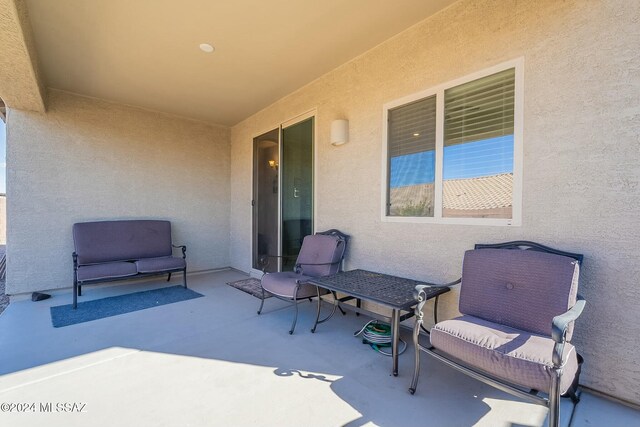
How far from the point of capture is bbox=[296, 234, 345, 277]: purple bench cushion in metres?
3.28

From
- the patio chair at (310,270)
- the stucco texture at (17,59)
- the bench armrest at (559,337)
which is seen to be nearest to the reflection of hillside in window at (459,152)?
the patio chair at (310,270)

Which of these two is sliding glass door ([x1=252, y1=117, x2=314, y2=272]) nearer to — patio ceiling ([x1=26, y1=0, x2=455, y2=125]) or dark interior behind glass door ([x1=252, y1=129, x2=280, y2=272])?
dark interior behind glass door ([x1=252, y1=129, x2=280, y2=272])

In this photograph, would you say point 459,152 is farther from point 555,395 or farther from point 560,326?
point 555,395

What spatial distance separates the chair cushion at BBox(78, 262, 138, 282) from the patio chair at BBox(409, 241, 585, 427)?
12.3 feet

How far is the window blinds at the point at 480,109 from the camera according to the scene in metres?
2.22

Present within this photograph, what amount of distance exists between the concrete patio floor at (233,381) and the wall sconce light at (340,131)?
6.78ft

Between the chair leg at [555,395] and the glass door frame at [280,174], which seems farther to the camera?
the glass door frame at [280,174]

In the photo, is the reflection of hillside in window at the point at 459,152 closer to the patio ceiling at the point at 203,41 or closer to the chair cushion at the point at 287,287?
the patio ceiling at the point at 203,41

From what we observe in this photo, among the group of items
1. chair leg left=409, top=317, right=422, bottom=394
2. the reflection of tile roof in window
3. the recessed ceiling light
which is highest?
the recessed ceiling light

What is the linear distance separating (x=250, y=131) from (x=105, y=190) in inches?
98.3

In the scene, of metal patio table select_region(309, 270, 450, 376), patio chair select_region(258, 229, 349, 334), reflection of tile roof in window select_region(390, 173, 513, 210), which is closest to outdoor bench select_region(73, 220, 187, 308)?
patio chair select_region(258, 229, 349, 334)

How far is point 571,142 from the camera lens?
1907mm

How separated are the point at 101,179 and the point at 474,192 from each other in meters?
5.14

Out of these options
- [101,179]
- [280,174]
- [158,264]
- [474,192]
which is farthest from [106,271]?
[474,192]
